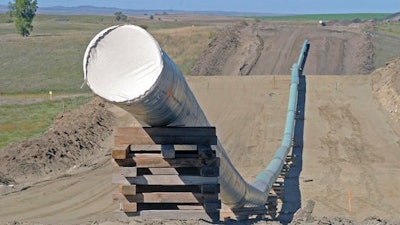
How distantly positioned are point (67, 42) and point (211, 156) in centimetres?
7082

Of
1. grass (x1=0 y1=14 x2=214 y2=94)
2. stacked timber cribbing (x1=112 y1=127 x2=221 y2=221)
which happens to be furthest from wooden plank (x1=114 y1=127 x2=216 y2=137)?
grass (x1=0 y1=14 x2=214 y2=94)

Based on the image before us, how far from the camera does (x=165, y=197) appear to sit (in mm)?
12891

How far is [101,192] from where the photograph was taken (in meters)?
24.6

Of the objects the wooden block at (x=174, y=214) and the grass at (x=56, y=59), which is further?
the grass at (x=56, y=59)

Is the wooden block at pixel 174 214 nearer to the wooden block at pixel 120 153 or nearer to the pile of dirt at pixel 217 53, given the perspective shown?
the wooden block at pixel 120 153

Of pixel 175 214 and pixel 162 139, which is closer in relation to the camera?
pixel 162 139

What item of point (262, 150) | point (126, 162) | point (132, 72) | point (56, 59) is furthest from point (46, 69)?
point (132, 72)

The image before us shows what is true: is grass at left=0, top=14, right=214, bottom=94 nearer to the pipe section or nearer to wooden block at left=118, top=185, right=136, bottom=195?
wooden block at left=118, top=185, right=136, bottom=195

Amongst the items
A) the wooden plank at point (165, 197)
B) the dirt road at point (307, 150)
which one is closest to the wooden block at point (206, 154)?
the wooden plank at point (165, 197)

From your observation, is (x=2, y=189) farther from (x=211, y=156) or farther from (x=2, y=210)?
(x=211, y=156)

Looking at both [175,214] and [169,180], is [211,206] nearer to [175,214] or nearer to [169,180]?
[175,214]

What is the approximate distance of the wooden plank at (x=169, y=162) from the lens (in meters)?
12.5

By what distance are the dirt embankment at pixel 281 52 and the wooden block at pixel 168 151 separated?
38.9m

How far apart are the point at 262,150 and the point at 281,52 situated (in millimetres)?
27795
